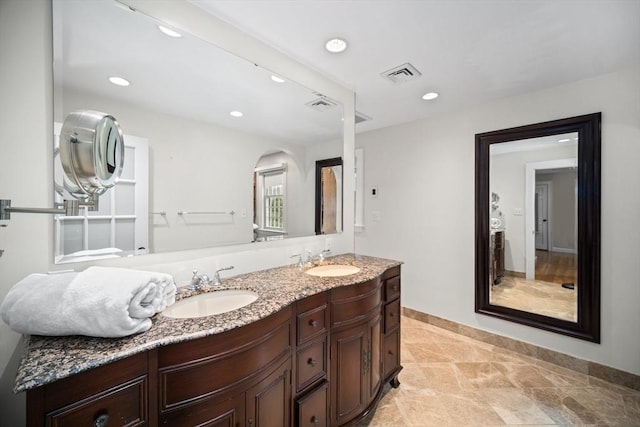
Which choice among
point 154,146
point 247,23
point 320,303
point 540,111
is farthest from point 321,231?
point 540,111

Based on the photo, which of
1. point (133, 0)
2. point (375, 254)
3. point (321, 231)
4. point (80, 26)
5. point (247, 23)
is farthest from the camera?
point (375, 254)

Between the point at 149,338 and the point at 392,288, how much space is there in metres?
1.55

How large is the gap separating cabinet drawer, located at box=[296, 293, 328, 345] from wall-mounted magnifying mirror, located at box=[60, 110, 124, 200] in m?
0.99

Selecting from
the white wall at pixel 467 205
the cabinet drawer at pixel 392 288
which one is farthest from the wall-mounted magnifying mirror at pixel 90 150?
the white wall at pixel 467 205

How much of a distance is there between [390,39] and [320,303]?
1.66 metres

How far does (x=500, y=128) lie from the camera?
2.56m

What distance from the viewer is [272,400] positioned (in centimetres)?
112

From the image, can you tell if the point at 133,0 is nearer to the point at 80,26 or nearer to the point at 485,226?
the point at 80,26

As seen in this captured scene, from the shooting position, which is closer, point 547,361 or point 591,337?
point 591,337

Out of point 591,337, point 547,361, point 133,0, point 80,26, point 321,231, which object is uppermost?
point 133,0

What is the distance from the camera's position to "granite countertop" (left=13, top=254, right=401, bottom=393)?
67 cm

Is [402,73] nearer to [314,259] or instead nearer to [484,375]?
[314,259]

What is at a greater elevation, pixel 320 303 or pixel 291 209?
pixel 291 209

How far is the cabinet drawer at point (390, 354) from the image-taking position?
187cm
